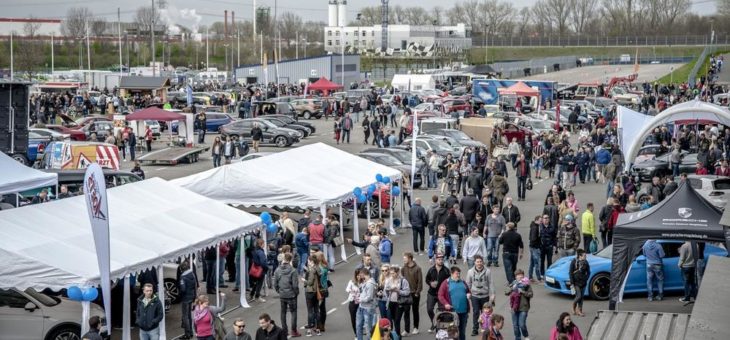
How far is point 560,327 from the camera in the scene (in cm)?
1345

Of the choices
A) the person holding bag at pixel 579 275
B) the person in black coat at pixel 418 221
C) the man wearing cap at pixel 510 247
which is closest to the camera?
the person holding bag at pixel 579 275

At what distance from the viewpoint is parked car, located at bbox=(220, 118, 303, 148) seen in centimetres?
4647

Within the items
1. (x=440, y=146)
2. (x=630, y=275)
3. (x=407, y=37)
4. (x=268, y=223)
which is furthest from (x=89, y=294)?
(x=407, y=37)

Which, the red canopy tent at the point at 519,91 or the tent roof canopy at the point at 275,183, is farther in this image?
the red canopy tent at the point at 519,91

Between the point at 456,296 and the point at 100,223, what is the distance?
509 cm

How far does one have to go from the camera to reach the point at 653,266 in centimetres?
1841

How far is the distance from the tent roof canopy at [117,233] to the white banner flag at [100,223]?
0.66 ft

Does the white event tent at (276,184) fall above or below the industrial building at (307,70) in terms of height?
below

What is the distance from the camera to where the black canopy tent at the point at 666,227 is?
17.2 metres

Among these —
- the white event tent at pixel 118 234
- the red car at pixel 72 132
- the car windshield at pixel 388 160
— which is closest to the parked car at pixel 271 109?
the red car at pixel 72 132

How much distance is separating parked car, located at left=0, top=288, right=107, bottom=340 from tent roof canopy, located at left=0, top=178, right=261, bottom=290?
375mm

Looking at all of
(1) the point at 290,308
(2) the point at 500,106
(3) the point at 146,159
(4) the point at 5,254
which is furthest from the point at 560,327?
(2) the point at 500,106

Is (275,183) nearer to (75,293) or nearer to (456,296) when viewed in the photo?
(456,296)

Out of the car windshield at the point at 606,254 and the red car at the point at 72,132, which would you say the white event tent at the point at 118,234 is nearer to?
the car windshield at the point at 606,254
